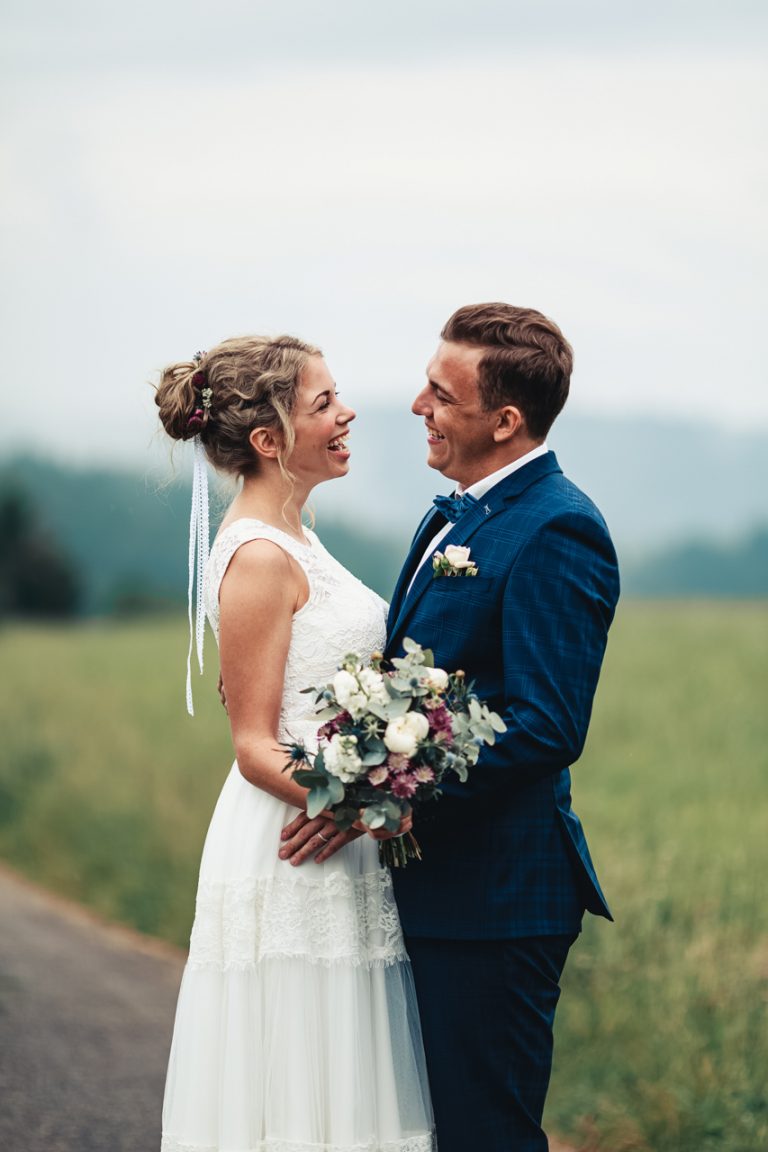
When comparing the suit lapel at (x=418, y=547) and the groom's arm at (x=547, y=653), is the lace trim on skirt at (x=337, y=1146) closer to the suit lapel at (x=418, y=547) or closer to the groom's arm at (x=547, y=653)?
the groom's arm at (x=547, y=653)

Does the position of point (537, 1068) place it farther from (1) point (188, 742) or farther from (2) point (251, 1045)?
(1) point (188, 742)

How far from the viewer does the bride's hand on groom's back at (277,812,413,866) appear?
3.65 metres

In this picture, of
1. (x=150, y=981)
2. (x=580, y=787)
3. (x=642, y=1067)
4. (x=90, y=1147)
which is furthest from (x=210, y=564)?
(x=580, y=787)

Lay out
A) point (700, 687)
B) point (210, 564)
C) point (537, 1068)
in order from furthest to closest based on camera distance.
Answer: point (700, 687), point (210, 564), point (537, 1068)

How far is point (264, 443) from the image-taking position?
3.96 m

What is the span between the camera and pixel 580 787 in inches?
459

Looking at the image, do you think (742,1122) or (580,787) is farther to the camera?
(580,787)

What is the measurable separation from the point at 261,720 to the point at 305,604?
34cm

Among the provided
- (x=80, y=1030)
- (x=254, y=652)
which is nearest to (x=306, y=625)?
(x=254, y=652)

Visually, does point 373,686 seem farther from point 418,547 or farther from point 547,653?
point 418,547

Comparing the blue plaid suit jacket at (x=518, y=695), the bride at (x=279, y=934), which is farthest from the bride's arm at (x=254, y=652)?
the blue plaid suit jacket at (x=518, y=695)

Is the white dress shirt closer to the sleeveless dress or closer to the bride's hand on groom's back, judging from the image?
the sleeveless dress

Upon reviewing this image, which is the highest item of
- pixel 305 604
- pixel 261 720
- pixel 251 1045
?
pixel 305 604

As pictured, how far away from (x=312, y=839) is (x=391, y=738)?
2.05 feet
